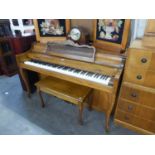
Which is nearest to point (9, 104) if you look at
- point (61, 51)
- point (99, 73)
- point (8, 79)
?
point (8, 79)

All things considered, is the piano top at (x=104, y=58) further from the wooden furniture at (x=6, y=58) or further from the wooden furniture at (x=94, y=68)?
the wooden furniture at (x=6, y=58)

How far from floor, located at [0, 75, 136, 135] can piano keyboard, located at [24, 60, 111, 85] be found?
0.73 m

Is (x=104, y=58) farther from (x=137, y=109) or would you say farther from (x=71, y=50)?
(x=137, y=109)

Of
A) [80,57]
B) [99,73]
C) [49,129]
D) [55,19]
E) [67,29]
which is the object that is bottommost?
[49,129]

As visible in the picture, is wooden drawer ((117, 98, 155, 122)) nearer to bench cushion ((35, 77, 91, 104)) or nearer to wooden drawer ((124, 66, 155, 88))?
wooden drawer ((124, 66, 155, 88))

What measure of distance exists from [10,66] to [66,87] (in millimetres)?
1968

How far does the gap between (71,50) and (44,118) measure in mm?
1110

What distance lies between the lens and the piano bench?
164 centimetres

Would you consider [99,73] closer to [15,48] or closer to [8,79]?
[15,48]

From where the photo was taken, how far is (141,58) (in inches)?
50.1

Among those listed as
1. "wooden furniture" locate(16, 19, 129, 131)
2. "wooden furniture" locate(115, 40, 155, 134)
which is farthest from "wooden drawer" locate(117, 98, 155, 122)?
"wooden furniture" locate(16, 19, 129, 131)

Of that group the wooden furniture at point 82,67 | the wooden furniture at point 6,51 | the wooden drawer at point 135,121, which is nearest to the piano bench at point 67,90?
the wooden furniture at point 82,67

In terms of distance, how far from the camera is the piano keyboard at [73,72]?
1508mm

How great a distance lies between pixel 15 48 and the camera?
2.13 m
